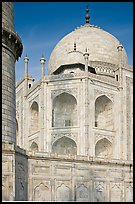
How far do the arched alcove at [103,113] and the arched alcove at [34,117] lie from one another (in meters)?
5.37

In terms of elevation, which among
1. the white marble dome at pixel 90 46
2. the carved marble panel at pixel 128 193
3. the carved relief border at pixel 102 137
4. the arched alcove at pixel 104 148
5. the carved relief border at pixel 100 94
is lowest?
the carved marble panel at pixel 128 193

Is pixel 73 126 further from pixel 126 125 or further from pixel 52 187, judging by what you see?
pixel 52 187

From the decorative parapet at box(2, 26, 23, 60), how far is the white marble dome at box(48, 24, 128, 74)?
2178 centimetres

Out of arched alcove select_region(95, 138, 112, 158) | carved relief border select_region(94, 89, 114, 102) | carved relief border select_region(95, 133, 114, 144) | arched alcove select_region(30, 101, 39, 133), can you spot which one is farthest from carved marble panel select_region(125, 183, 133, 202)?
arched alcove select_region(30, 101, 39, 133)

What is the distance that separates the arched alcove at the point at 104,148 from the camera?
29.6 meters

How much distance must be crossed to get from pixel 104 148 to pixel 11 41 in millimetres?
19079

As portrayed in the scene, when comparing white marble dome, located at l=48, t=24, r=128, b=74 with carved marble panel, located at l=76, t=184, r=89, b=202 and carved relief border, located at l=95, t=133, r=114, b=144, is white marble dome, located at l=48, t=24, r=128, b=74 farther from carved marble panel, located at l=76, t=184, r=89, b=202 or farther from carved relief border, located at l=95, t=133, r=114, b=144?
carved marble panel, located at l=76, t=184, r=89, b=202

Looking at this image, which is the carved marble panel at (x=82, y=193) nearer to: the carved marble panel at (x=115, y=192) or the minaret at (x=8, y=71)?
the carved marble panel at (x=115, y=192)

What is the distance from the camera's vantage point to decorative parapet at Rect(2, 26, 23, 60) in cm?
1216

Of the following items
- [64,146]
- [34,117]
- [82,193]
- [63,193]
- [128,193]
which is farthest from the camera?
[34,117]

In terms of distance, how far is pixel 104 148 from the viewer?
30.0 metres

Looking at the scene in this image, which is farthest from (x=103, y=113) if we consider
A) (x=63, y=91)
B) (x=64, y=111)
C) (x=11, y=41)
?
(x=11, y=41)

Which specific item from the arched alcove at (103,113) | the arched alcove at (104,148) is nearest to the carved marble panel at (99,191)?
the arched alcove at (104,148)

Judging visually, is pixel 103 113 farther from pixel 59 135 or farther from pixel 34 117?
pixel 34 117
